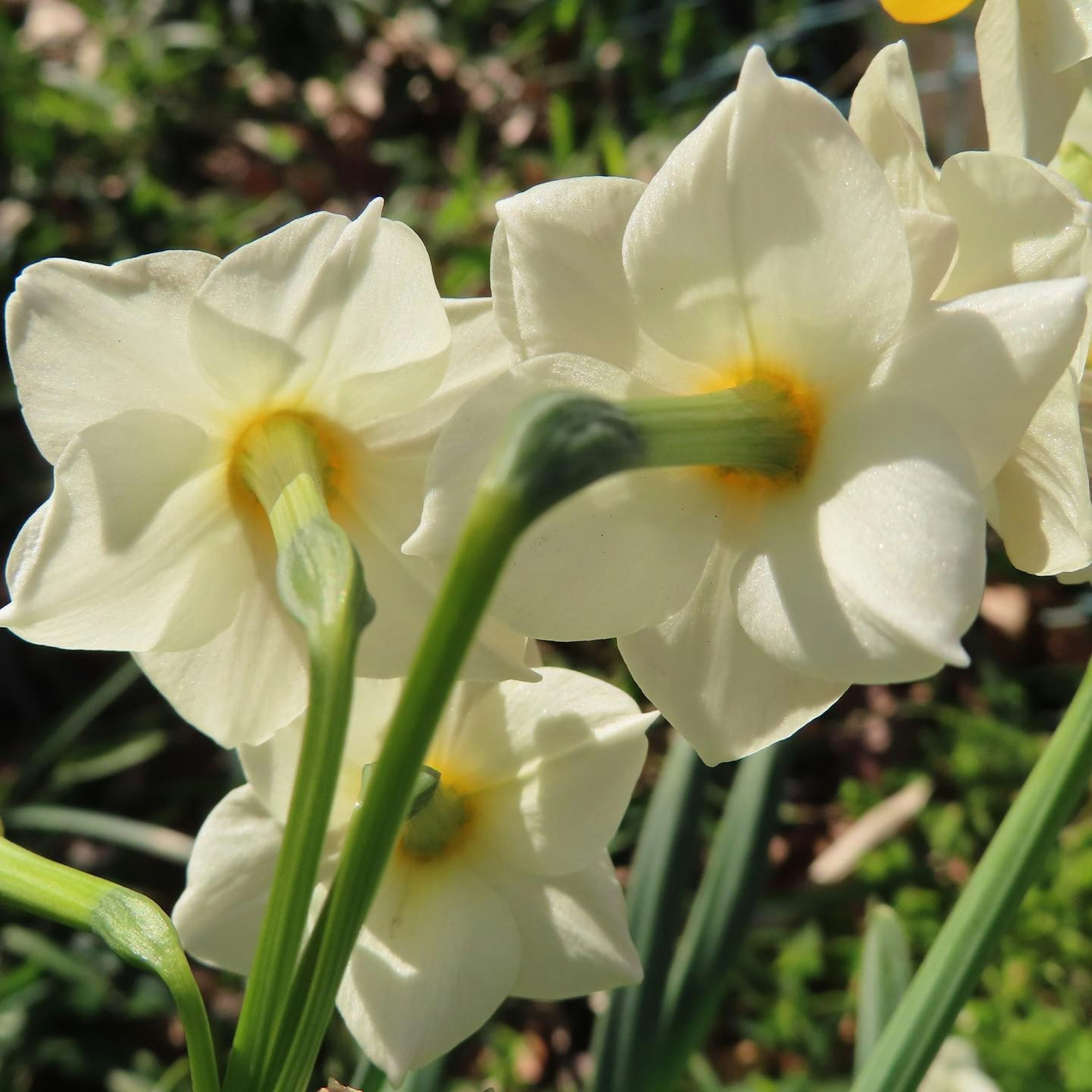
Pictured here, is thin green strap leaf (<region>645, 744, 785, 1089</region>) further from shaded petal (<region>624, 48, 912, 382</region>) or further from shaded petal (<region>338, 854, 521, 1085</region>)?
shaded petal (<region>624, 48, 912, 382</region>)

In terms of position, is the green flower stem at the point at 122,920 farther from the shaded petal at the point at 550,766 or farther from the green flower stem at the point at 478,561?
the shaded petal at the point at 550,766

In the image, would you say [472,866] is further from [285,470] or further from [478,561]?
[478,561]

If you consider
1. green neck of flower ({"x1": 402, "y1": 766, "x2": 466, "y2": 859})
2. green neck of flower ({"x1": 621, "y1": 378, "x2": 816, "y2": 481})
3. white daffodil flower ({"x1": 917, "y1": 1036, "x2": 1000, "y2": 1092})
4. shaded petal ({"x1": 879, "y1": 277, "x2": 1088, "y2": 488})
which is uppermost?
shaded petal ({"x1": 879, "y1": 277, "x2": 1088, "y2": 488})

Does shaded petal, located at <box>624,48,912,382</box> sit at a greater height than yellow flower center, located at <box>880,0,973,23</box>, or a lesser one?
lesser

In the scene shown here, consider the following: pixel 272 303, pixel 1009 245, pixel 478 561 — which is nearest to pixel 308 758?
pixel 478 561

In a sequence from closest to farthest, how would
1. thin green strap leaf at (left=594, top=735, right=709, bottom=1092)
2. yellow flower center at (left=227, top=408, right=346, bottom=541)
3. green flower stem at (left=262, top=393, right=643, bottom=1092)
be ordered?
green flower stem at (left=262, top=393, right=643, bottom=1092)
yellow flower center at (left=227, top=408, right=346, bottom=541)
thin green strap leaf at (left=594, top=735, right=709, bottom=1092)

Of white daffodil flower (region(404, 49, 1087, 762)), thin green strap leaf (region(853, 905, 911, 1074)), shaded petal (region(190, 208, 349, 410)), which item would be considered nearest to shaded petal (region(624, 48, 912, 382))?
white daffodil flower (region(404, 49, 1087, 762))
